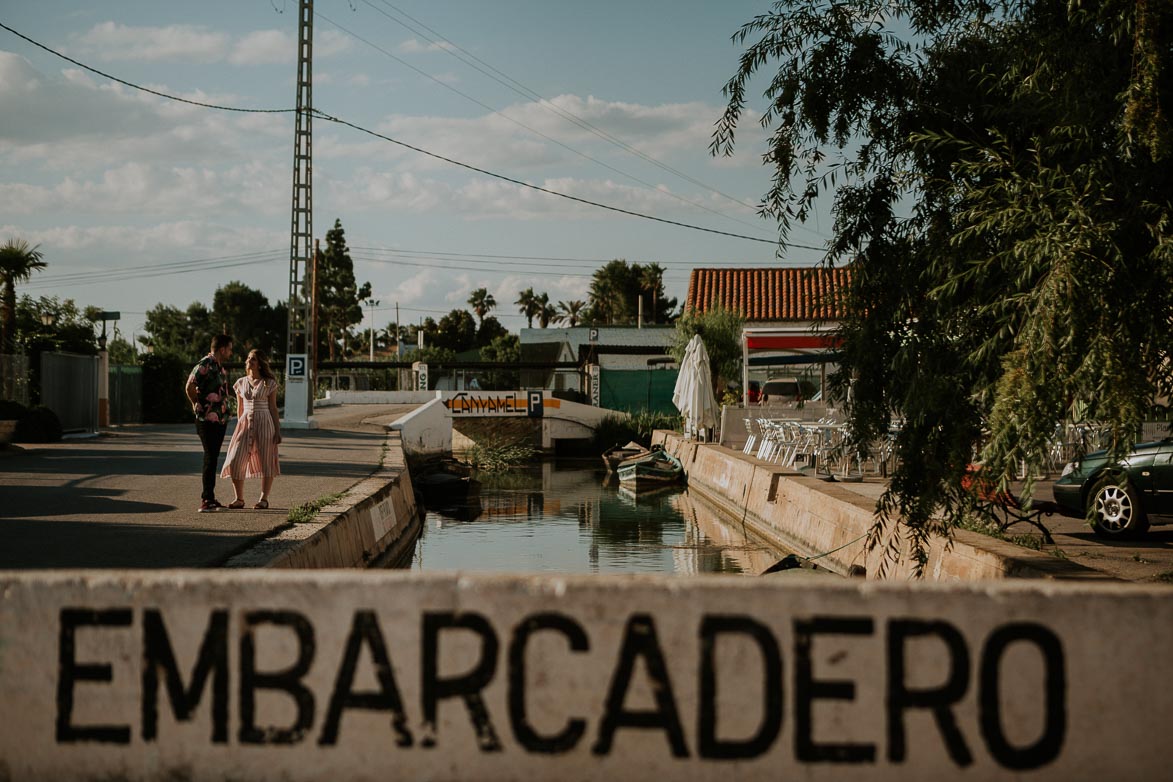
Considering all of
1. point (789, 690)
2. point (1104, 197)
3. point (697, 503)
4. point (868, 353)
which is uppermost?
point (1104, 197)

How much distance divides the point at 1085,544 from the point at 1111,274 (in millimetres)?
6506

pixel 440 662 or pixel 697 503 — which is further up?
pixel 440 662

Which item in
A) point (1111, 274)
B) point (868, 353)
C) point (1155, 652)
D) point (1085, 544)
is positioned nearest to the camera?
point (1155, 652)

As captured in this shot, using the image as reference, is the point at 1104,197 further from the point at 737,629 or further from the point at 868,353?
the point at 737,629

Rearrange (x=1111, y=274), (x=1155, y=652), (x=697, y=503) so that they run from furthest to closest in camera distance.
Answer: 1. (x=697, y=503)
2. (x=1111, y=274)
3. (x=1155, y=652)

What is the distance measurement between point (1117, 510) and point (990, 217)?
702 centimetres

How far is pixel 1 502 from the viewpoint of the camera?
1263cm

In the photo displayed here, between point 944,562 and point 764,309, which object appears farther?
point 764,309

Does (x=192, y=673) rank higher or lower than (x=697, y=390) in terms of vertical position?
lower

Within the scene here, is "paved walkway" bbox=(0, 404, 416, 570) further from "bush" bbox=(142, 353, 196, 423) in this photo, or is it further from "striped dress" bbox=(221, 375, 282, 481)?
"bush" bbox=(142, 353, 196, 423)

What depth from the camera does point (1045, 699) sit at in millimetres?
4031

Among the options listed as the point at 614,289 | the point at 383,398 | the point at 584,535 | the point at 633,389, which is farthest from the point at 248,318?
the point at 584,535

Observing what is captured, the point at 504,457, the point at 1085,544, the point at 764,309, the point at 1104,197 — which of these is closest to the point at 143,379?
the point at 504,457

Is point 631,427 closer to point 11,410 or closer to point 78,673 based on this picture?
point 11,410
